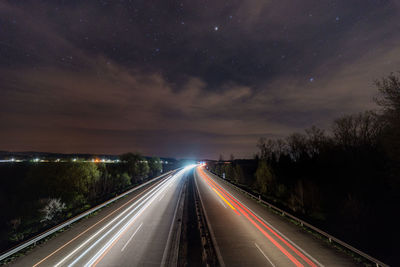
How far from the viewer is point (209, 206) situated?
78.6 feet

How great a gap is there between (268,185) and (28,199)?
53122 millimetres

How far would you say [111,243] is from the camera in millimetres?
12633

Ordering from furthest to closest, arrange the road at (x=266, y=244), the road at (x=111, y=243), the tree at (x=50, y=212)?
1. the tree at (x=50, y=212)
2. the road at (x=111, y=243)
3. the road at (x=266, y=244)

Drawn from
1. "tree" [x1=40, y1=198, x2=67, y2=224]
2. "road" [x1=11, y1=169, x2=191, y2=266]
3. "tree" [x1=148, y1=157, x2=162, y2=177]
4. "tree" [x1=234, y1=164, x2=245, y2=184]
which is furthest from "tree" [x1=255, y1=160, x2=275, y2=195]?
"tree" [x1=148, y1=157, x2=162, y2=177]

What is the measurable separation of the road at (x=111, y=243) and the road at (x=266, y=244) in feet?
12.7

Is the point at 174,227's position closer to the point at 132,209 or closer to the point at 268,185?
the point at 132,209

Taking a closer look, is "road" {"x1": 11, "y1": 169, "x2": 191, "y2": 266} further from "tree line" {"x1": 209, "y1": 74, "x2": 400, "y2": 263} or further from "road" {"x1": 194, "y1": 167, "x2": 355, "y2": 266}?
"tree line" {"x1": 209, "y1": 74, "x2": 400, "y2": 263}

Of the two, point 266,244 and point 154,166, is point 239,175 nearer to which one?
point 266,244

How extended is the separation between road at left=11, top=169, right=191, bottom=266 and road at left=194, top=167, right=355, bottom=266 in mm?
3872

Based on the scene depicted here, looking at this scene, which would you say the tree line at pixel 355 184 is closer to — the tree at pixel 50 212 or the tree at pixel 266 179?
the tree at pixel 266 179

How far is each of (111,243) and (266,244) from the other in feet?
35.7

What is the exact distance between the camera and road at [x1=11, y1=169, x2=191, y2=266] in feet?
34.6

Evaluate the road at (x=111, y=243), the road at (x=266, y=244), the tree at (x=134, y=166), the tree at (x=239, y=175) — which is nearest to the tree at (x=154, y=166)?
the tree at (x=134, y=166)

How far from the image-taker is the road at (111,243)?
34.6ft
